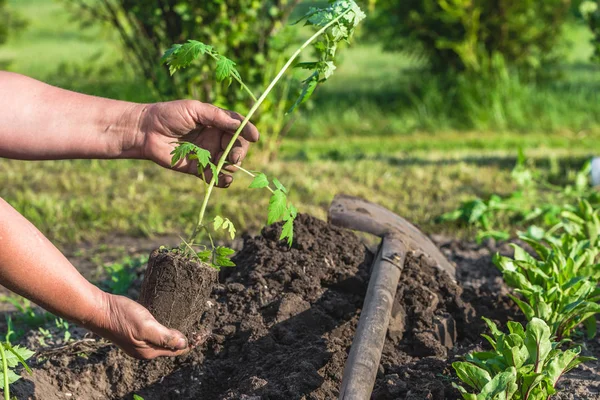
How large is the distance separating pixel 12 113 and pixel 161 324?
880 mm

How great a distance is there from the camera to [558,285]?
2934 millimetres

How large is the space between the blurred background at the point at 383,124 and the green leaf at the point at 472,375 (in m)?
1.87

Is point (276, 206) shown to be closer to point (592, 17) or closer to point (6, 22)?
point (592, 17)

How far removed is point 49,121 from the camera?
109 inches

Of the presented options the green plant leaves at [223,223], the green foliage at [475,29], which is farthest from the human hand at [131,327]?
the green foliage at [475,29]

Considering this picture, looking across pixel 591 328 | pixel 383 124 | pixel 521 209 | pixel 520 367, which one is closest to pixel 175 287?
pixel 520 367

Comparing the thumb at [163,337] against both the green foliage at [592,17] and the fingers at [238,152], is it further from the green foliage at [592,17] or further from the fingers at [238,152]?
the green foliage at [592,17]

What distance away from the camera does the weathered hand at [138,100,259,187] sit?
8.64 ft

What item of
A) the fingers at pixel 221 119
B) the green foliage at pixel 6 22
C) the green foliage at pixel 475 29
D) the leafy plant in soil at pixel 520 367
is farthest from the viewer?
the green foliage at pixel 6 22

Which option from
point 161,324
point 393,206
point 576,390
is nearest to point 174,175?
point 393,206

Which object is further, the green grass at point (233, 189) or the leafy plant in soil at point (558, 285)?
the green grass at point (233, 189)

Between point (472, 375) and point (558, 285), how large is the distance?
0.79m

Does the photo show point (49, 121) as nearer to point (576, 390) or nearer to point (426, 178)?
point (576, 390)

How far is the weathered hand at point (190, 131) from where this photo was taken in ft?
8.64
